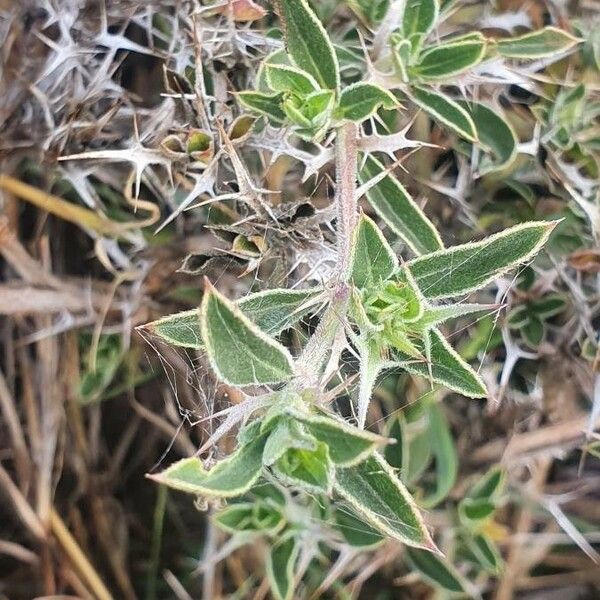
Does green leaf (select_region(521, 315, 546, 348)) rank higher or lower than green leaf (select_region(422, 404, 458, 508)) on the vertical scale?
higher

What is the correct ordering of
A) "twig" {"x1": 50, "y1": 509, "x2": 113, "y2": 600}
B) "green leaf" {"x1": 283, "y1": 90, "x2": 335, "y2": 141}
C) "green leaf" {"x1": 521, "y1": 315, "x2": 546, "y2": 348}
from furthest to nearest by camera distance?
"twig" {"x1": 50, "y1": 509, "x2": 113, "y2": 600}
"green leaf" {"x1": 521, "y1": 315, "x2": 546, "y2": 348}
"green leaf" {"x1": 283, "y1": 90, "x2": 335, "y2": 141}

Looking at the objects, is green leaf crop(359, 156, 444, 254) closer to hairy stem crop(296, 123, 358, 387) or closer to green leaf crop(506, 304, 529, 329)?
hairy stem crop(296, 123, 358, 387)

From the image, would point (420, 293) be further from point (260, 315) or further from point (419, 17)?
→ point (419, 17)

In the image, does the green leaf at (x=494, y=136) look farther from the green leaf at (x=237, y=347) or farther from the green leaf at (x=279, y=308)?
the green leaf at (x=237, y=347)

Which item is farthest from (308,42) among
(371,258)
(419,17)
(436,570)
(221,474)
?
(436,570)

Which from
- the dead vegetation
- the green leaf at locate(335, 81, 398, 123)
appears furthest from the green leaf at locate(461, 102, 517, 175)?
the green leaf at locate(335, 81, 398, 123)

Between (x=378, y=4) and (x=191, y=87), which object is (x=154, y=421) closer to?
(x=191, y=87)

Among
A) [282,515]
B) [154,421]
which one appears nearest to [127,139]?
[154,421]
